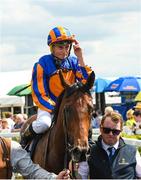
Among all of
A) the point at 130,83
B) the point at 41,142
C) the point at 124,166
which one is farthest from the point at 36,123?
the point at 130,83

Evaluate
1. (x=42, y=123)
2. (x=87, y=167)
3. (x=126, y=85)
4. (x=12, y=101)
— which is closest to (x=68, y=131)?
(x=87, y=167)

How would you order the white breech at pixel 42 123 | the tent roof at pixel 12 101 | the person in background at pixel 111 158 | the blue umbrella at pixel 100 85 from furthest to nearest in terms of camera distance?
the tent roof at pixel 12 101 < the blue umbrella at pixel 100 85 < the white breech at pixel 42 123 < the person in background at pixel 111 158

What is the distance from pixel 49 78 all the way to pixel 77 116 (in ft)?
4.11

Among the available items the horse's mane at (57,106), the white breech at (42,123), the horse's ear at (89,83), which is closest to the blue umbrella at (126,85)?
the white breech at (42,123)

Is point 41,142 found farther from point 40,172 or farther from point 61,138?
point 40,172

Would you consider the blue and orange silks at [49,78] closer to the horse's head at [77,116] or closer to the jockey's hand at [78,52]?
the jockey's hand at [78,52]

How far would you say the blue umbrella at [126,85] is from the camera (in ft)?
74.1

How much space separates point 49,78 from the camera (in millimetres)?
6922

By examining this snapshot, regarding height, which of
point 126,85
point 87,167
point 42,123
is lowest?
point 87,167

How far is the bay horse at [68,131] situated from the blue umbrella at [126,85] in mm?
16002

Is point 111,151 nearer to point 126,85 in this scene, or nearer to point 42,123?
point 42,123

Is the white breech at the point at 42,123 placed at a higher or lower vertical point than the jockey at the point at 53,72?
lower

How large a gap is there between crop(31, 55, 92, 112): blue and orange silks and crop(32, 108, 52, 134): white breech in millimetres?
77

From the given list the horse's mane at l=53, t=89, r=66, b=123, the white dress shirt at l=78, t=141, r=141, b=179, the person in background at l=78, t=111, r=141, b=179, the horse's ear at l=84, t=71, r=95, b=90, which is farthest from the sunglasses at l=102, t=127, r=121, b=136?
the horse's mane at l=53, t=89, r=66, b=123
